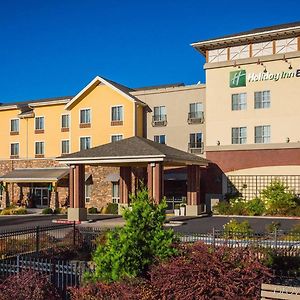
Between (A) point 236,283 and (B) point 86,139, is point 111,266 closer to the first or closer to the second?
(A) point 236,283

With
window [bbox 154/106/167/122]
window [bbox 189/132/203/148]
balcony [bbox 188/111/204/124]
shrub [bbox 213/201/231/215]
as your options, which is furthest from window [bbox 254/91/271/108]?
window [bbox 154/106/167/122]

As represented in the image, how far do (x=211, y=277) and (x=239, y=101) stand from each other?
29387 mm

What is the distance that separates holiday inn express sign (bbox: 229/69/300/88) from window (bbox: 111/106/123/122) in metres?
9.90

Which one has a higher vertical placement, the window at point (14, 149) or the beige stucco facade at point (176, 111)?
the beige stucco facade at point (176, 111)

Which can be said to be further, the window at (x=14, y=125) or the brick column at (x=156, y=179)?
the window at (x=14, y=125)

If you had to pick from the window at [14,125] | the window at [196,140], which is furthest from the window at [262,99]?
the window at [14,125]

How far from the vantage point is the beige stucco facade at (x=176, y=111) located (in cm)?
3869

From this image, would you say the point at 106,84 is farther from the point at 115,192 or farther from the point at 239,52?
the point at 239,52

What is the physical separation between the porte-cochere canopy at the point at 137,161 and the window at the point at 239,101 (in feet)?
17.4

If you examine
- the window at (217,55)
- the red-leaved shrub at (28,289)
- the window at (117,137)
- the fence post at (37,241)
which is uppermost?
the window at (217,55)

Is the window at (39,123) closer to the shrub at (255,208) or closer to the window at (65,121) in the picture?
the window at (65,121)

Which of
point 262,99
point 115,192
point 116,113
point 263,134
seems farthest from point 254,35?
point 115,192

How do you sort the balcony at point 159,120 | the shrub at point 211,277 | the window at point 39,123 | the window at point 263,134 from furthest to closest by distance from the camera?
the window at point 39,123 < the balcony at point 159,120 < the window at point 263,134 < the shrub at point 211,277

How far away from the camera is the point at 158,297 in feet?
28.1
